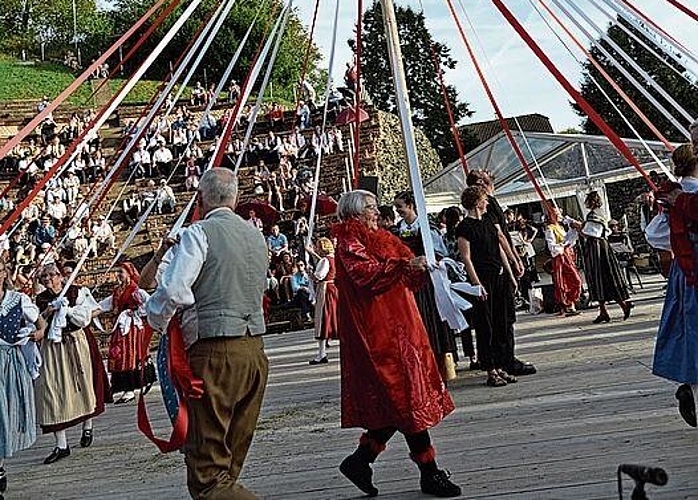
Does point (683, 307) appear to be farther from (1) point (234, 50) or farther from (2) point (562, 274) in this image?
(1) point (234, 50)

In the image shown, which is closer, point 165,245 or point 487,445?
point 165,245

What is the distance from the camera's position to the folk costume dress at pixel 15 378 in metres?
5.23

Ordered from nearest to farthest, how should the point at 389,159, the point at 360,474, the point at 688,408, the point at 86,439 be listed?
1. the point at 360,474
2. the point at 688,408
3. the point at 86,439
4. the point at 389,159

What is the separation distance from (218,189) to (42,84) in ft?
102

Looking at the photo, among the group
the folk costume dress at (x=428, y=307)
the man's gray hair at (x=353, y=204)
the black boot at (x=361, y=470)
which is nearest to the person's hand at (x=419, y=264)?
the man's gray hair at (x=353, y=204)

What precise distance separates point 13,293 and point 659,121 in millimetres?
32468

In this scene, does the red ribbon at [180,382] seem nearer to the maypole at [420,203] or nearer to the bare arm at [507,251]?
the maypole at [420,203]

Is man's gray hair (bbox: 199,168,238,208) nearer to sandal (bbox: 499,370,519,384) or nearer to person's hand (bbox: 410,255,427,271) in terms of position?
person's hand (bbox: 410,255,427,271)

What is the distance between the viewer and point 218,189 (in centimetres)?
360

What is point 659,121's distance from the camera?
34.0m

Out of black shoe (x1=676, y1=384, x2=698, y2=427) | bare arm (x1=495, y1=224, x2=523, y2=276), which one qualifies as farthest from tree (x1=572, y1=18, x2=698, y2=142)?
black shoe (x1=676, y1=384, x2=698, y2=427)

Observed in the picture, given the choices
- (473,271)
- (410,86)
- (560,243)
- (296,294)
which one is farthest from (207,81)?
(473,271)

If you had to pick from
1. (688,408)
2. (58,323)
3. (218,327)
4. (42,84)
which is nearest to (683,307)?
(688,408)

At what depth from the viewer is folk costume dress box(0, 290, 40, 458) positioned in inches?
206
